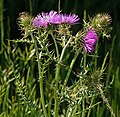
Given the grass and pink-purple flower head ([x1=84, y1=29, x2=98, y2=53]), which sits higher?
pink-purple flower head ([x1=84, y1=29, x2=98, y2=53])

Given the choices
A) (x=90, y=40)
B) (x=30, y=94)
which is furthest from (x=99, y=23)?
(x=30, y=94)

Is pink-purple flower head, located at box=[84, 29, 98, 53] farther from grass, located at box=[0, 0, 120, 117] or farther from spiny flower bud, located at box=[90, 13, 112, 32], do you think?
grass, located at box=[0, 0, 120, 117]

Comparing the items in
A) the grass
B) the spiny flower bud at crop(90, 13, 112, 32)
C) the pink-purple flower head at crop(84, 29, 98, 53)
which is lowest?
the grass

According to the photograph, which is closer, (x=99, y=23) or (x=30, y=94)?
(x=99, y=23)

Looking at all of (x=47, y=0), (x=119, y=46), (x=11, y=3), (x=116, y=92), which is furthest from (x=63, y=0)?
(x=116, y=92)

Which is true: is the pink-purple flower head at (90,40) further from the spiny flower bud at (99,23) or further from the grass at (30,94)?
the grass at (30,94)

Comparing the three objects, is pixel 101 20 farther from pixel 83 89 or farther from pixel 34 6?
pixel 34 6

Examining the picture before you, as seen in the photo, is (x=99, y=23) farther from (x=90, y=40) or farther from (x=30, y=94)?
(x=30, y=94)

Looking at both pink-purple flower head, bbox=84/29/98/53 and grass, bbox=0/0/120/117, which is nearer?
pink-purple flower head, bbox=84/29/98/53

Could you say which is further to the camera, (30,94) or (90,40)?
(30,94)

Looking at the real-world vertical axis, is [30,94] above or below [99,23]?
below

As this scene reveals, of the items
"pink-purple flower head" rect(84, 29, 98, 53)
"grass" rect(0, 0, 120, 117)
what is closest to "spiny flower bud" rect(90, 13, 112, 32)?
"pink-purple flower head" rect(84, 29, 98, 53)
